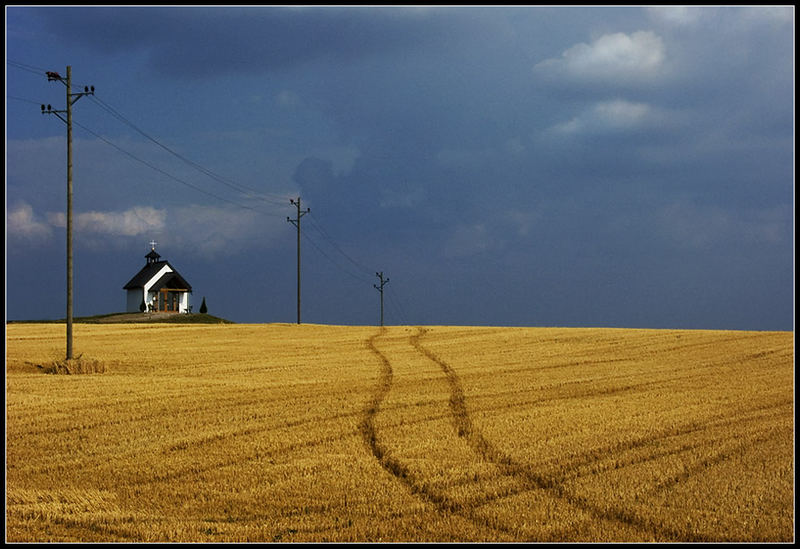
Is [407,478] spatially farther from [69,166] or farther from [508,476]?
[69,166]

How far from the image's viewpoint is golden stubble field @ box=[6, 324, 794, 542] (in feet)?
31.2

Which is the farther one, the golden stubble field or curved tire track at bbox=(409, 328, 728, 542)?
the golden stubble field

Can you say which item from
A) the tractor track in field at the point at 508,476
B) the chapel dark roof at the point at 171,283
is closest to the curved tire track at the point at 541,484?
the tractor track in field at the point at 508,476

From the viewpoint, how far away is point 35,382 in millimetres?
21812

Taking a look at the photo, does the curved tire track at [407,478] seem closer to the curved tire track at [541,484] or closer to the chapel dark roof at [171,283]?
the curved tire track at [541,484]

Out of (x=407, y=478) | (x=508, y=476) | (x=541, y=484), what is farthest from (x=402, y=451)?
(x=541, y=484)

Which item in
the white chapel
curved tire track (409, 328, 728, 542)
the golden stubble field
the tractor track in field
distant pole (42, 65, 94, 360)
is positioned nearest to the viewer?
curved tire track (409, 328, 728, 542)

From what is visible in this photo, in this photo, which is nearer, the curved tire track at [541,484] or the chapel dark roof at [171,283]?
the curved tire track at [541,484]

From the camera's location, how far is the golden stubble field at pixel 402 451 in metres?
9.50

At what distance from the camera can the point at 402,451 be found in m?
13.2

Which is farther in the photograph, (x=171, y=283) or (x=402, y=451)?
(x=171, y=283)

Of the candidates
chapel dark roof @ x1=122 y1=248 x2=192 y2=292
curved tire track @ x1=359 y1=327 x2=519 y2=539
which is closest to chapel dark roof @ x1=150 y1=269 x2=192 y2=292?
chapel dark roof @ x1=122 y1=248 x2=192 y2=292

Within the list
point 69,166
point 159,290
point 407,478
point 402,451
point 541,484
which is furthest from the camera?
point 159,290

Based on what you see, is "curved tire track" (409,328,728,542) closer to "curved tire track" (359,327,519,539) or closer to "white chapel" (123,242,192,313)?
"curved tire track" (359,327,519,539)
